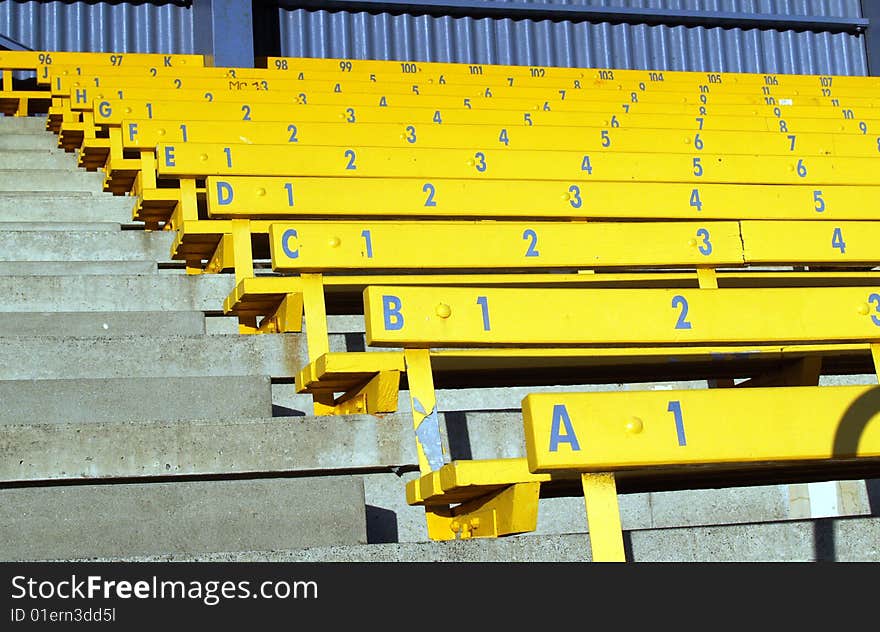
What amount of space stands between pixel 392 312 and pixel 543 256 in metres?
0.80

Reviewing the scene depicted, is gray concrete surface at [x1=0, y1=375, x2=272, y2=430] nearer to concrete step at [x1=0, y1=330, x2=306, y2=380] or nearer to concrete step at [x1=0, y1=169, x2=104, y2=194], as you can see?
concrete step at [x1=0, y1=330, x2=306, y2=380]

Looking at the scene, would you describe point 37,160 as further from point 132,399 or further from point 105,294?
point 132,399

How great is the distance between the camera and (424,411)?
2.18 m

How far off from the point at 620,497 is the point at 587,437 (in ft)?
4.31

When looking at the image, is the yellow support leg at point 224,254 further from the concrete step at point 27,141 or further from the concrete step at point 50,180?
the concrete step at point 27,141

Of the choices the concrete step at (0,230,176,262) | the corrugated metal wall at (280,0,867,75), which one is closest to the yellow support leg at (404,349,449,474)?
the concrete step at (0,230,176,262)

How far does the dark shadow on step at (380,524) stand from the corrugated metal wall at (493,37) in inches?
211

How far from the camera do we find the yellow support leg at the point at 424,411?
214 cm

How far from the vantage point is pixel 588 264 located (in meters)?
2.84

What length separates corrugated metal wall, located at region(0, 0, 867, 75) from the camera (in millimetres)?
7441

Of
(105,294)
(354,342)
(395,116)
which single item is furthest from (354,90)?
(354,342)

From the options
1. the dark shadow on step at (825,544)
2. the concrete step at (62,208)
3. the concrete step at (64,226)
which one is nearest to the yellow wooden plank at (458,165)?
the concrete step at (64,226)

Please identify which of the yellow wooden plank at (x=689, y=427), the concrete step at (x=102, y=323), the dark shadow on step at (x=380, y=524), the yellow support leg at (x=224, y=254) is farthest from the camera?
the yellow support leg at (x=224, y=254)
